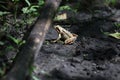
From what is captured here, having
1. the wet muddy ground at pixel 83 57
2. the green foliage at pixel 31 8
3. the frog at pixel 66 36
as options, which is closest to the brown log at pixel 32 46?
the wet muddy ground at pixel 83 57

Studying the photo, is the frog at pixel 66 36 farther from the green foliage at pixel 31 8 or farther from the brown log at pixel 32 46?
the green foliage at pixel 31 8

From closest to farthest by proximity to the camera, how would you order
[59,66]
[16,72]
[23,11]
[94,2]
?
1. [16,72]
2. [59,66]
3. [23,11]
4. [94,2]

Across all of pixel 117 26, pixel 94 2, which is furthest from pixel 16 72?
pixel 94 2

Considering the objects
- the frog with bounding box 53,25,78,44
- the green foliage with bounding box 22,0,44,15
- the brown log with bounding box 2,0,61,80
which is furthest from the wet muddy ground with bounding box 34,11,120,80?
the green foliage with bounding box 22,0,44,15

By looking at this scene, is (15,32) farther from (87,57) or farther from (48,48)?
(87,57)

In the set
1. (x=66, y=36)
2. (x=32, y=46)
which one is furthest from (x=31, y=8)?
(x=32, y=46)

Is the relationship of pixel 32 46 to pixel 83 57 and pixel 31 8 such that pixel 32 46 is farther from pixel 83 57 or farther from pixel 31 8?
pixel 31 8
